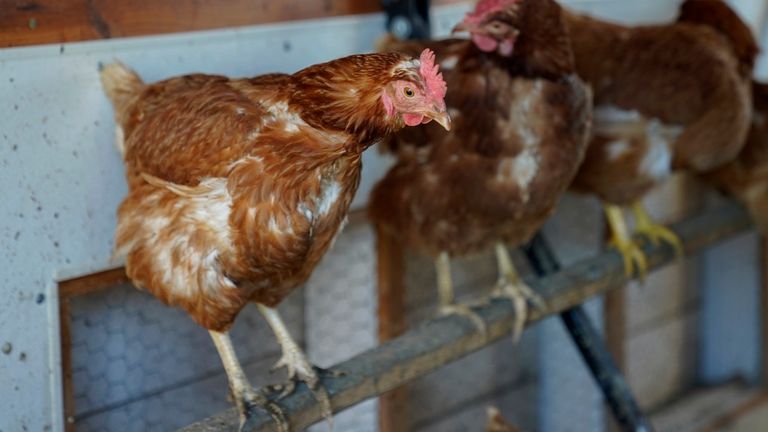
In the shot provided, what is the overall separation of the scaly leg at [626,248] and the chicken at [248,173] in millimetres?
1215

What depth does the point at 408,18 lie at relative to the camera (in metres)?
2.30


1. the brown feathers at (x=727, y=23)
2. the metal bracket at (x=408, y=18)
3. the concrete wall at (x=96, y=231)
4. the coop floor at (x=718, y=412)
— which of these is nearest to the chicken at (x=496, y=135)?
the metal bracket at (x=408, y=18)

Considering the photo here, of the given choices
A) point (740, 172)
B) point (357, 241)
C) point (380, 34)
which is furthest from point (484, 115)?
point (740, 172)

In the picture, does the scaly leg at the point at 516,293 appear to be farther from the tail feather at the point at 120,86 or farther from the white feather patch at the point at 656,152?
the tail feather at the point at 120,86

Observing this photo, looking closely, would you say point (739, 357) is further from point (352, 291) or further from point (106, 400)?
point (106, 400)

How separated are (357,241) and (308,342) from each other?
30cm

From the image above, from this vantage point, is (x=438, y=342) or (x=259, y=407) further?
(x=438, y=342)

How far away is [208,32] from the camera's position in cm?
199

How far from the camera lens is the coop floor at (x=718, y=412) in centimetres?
354

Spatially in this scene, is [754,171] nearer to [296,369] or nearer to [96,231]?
[296,369]

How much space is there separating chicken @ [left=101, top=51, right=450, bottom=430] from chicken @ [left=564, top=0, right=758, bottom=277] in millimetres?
1103

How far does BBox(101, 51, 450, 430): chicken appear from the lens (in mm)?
1389

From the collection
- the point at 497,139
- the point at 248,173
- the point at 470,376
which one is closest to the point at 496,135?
the point at 497,139

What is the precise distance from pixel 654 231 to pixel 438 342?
3.50ft
